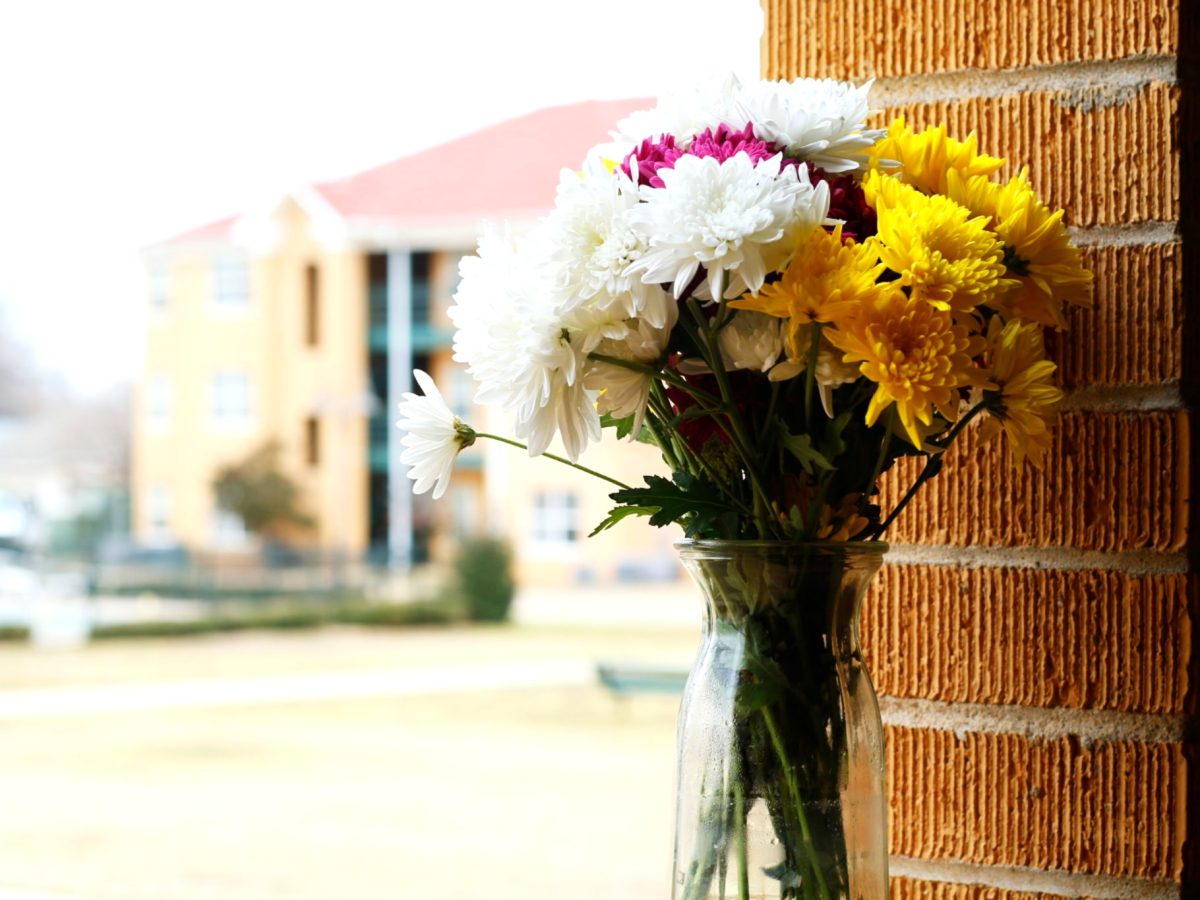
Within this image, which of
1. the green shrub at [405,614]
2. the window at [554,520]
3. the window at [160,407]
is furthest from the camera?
the window at [160,407]

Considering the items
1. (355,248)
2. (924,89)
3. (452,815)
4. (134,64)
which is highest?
(134,64)

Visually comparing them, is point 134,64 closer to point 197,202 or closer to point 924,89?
point 197,202

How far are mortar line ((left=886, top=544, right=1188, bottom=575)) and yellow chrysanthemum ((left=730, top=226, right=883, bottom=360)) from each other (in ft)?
0.54

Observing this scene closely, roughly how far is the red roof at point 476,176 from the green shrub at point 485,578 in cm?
263

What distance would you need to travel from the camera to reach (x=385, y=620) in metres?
11.0

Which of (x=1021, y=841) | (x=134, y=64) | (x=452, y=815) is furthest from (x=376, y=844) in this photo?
(x=1021, y=841)

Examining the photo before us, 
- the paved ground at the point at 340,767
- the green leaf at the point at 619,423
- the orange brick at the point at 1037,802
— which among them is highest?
the green leaf at the point at 619,423

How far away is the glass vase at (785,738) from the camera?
485 mm

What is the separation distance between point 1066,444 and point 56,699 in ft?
35.4

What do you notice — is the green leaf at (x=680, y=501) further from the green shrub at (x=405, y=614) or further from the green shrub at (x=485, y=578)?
the green shrub at (x=405, y=614)

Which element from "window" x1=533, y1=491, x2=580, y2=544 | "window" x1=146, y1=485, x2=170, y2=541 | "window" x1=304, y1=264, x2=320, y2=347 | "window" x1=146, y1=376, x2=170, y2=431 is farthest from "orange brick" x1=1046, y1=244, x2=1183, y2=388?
"window" x1=146, y1=376, x2=170, y2=431

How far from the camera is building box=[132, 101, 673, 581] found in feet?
35.4

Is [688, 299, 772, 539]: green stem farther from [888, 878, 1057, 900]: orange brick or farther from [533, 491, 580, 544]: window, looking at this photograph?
[533, 491, 580, 544]: window

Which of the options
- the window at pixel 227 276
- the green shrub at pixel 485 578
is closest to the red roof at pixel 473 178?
the window at pixel 227 276
